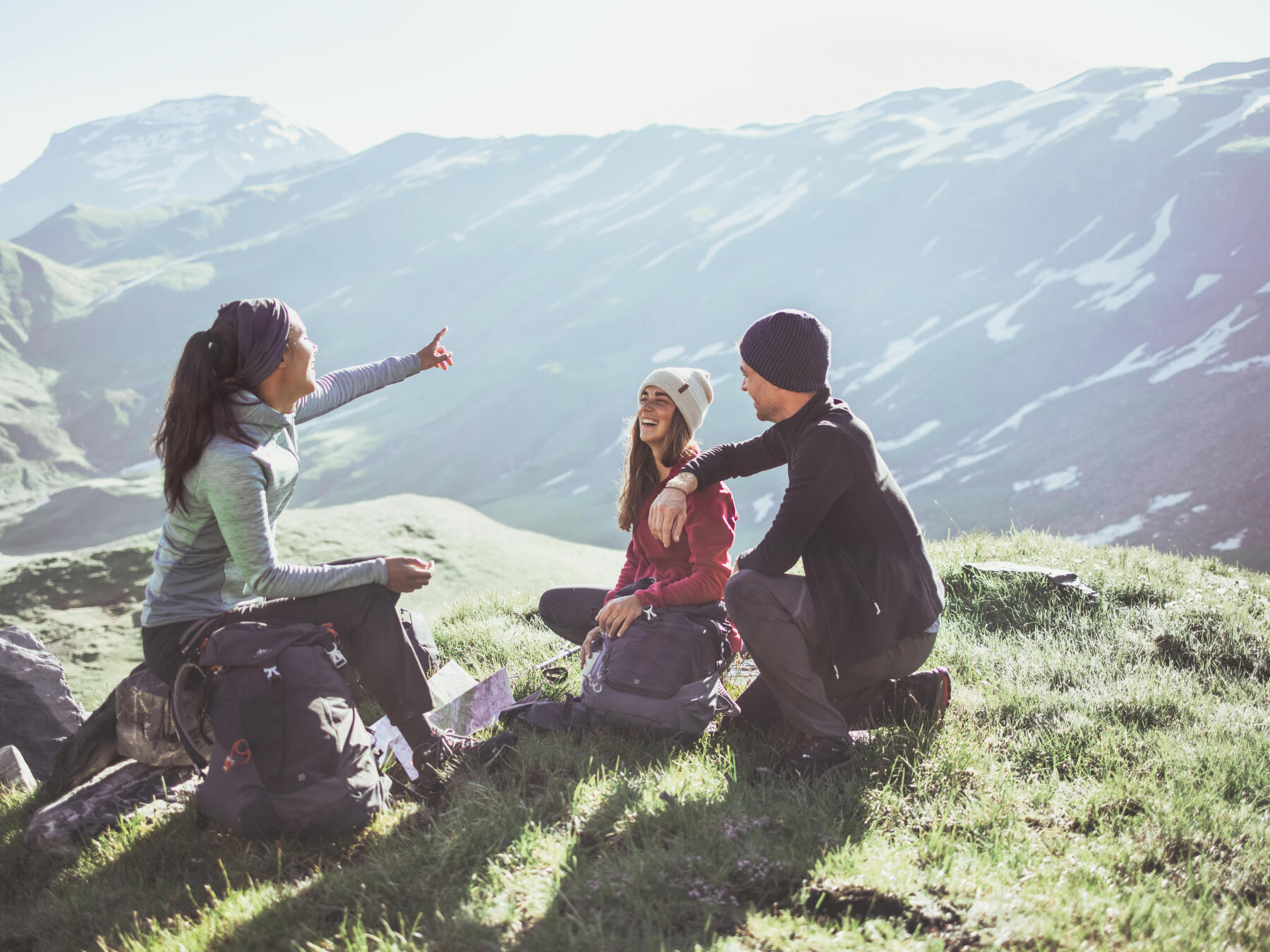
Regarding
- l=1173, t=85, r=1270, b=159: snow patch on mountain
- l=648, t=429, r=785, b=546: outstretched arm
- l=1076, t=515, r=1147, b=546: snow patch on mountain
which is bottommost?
l=1076, t=515, r=1147, b=546: snow patch on mountain

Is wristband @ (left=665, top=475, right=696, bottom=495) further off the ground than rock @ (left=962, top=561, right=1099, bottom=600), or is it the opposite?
wristband @ (left=665, top=475, right=696, bottom=495)

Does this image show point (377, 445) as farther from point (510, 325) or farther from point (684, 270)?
point (684, 270)

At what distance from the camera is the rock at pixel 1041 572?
670 cm

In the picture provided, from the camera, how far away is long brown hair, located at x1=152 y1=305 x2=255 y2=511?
13.0 ft

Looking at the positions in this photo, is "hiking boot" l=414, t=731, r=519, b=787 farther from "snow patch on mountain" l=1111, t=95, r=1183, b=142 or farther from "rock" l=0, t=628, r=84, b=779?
"snow patch on mountain" l=1111, t=95, r=1183, b=142

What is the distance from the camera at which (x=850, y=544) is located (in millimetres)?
4219

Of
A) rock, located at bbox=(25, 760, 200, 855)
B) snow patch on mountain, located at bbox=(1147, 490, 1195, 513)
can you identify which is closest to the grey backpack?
rock, located at bbox=(25, 760, 200, 855)

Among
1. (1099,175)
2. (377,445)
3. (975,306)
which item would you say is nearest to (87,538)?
(377,445)

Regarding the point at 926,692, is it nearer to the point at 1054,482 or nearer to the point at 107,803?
the point at 107,803

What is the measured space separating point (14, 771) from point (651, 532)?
14.9 ft

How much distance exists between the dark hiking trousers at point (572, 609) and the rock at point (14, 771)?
350 cm

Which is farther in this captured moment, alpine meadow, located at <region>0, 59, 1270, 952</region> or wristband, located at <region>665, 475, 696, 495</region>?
wristband, located at <region>665, 475, 696, 495</region>

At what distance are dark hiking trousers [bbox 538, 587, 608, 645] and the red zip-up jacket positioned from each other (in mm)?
595

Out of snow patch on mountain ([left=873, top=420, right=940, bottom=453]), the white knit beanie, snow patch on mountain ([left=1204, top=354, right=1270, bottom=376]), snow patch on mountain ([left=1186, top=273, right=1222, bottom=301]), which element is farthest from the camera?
snow patch on mountain ([left=1186, top=273, right=1222, bottom=301])
